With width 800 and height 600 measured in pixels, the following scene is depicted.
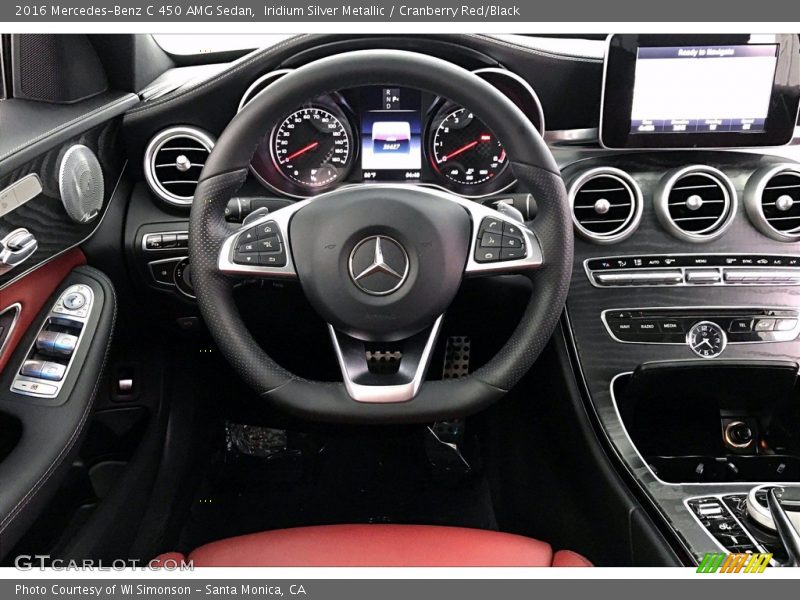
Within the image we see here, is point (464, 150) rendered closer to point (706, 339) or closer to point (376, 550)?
point (706, 339)

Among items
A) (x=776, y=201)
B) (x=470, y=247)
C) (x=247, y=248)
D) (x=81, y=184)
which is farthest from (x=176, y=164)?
(x=776, y=201)

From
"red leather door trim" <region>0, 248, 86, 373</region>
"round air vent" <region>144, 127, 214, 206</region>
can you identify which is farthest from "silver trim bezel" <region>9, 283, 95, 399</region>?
"round air vent" <region>144, 127, 214, 206</region>

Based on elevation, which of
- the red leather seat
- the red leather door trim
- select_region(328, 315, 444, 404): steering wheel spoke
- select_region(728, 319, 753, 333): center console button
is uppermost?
the red leather door trim

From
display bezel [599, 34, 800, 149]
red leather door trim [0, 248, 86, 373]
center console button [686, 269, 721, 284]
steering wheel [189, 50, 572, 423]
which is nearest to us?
steering wheel [189, 50, 572, 423]

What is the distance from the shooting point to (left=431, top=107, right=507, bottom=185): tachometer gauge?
1505 millimetres

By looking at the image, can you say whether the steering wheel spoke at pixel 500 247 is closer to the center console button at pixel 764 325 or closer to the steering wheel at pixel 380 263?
the steering wheel at pixel 380 263

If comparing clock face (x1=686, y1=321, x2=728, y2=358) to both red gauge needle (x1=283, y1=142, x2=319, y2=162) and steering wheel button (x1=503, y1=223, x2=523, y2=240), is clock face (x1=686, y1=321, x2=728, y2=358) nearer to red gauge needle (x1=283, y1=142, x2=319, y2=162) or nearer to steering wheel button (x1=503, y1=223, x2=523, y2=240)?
steering wheel button (x1=503, y1=223, x2=523, y2=240)

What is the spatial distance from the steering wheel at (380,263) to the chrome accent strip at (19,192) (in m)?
0.33

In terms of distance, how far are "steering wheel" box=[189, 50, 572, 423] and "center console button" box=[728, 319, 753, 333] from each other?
54cm

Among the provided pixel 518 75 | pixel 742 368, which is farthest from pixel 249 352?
pixel 742 368

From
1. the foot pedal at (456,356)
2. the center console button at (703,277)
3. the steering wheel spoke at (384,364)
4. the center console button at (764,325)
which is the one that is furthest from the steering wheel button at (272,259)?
the center console button at (764,325)

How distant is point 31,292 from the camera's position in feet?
4.42

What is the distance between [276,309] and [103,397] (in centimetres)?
52

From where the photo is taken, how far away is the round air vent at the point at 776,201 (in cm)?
154
